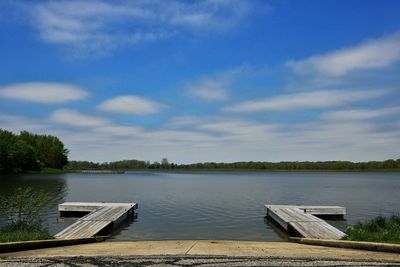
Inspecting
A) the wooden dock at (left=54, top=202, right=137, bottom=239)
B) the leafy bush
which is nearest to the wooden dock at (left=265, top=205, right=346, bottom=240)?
the wooden dock at (left=54, top=202, right=137, bottom=239)

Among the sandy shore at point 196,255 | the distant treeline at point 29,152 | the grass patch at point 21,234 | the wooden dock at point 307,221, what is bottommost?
the wooden dock at point 307,221

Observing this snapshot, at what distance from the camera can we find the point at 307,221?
18.0m

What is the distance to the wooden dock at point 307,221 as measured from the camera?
A: 14799 mm

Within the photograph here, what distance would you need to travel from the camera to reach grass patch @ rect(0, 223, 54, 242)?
36.0ft

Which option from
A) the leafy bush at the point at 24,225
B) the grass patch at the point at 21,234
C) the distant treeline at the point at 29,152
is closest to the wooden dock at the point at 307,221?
the grass patch at the point at 21,234

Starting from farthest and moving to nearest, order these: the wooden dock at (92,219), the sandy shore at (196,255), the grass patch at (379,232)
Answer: the wooden dock at (92,219) → the grass patch at (379,232) → the sandy shore at (196,255)

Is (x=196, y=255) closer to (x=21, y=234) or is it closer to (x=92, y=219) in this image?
(x=21, y=234)

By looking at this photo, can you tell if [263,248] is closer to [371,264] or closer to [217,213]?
[371,264]

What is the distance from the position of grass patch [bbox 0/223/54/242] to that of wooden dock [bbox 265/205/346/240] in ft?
29.0

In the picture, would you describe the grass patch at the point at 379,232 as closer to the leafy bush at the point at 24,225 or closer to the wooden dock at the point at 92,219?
the wooden dock at the point at 92,219

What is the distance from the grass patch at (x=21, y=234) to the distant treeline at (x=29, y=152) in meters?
74.4

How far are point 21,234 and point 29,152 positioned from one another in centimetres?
9008

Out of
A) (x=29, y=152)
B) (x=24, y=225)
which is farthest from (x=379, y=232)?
(x=29, y=152)

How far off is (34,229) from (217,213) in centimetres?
1352
